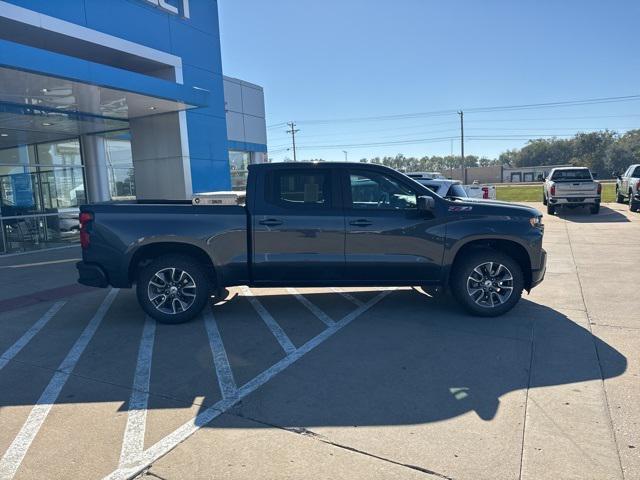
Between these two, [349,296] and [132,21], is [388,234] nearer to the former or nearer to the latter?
[349,296]

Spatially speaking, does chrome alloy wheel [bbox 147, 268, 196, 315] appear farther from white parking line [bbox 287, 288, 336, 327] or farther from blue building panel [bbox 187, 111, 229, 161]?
blue building panel [bbox 187, 111, 229, 161]

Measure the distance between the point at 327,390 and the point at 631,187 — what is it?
62.5ft

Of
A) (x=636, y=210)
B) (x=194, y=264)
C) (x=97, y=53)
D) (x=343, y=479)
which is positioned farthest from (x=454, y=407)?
(x=636, y=210)

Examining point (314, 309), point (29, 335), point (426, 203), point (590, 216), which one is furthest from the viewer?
point (590, 216)

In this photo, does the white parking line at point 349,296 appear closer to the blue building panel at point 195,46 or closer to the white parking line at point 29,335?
the white parking line at point 29,335

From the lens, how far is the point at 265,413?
3645 mm

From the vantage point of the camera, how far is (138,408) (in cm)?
378

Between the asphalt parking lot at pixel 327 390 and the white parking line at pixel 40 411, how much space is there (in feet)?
0.05

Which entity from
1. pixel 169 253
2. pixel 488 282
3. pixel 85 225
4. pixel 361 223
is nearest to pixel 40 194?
pixel 85 225

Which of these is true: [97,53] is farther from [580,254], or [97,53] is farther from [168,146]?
[580,254]

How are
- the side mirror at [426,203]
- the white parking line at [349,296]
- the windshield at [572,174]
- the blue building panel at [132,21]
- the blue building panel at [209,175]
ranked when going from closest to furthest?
1. the side mirror at [426,203]
2. the white parking line at [349,296]
3. the blue building panel at [132,21]
4. the blue building panel at [209,175]
5. the windshield at [572,174]

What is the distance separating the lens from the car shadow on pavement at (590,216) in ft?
54.1

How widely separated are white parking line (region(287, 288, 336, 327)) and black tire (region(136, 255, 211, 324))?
1.42m

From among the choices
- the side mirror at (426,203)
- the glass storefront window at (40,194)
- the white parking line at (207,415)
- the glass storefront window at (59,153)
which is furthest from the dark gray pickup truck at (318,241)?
the glass storefront window at (59,153)
